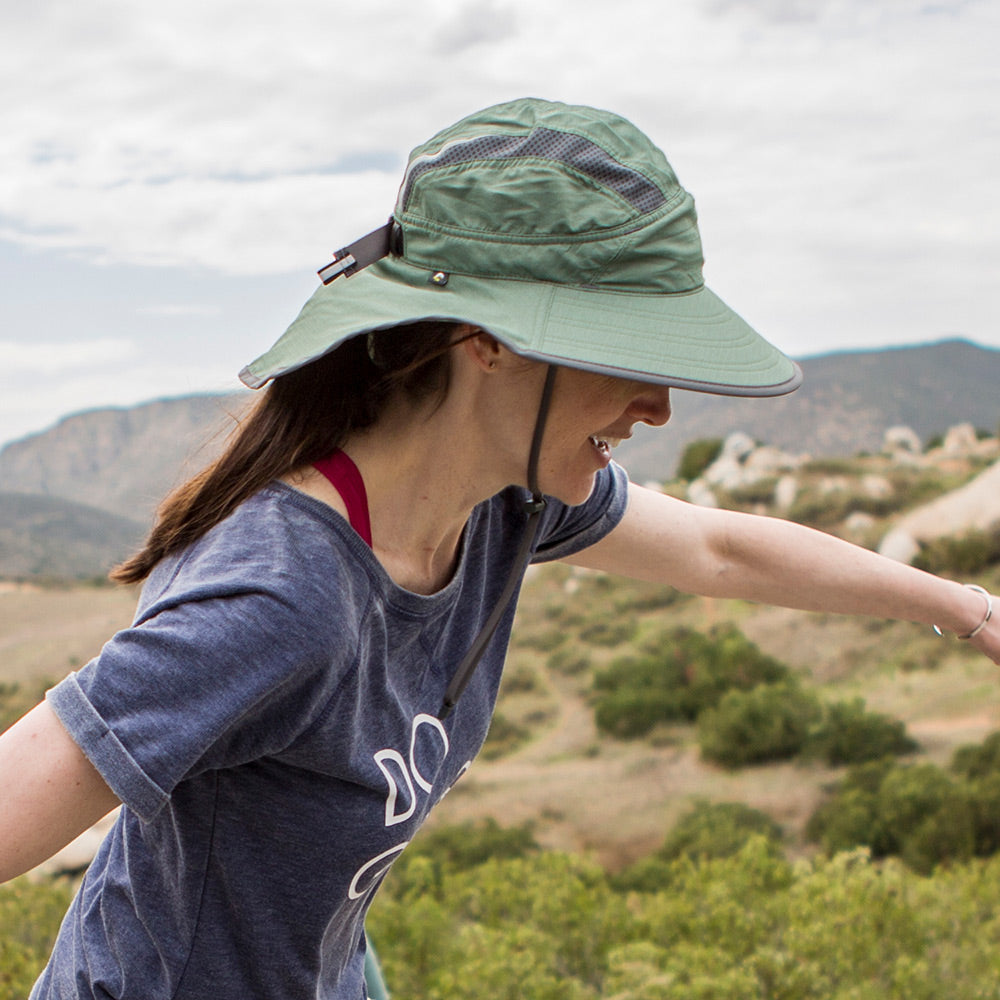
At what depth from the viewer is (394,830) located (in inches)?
50.7

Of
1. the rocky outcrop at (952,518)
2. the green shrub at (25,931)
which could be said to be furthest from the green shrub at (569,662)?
the green shrub at (25,931)

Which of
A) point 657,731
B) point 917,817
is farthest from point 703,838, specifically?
point 657,731

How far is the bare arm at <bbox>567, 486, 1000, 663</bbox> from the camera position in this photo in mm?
1802

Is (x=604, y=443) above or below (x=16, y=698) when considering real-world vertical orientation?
above

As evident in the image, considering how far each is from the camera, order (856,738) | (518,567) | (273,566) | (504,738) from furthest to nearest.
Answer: (504,738)
(856,738)
(518,567)
(273,566)

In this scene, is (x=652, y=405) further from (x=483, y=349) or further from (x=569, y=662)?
(x=569, y=662)

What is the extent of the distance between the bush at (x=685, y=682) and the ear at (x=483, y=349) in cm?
1461

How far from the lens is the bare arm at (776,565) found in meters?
1.80

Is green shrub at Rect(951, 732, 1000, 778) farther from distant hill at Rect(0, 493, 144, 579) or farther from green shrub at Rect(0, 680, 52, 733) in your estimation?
distant hill at Rect(0, 493, 144, 579)

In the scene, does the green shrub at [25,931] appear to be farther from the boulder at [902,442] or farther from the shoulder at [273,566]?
the boulder at [902,442]

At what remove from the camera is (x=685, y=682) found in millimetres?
16500

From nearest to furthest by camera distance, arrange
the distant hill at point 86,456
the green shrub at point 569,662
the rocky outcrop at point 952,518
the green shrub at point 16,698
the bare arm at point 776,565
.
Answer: the bare arm at point 776,565 → the green shrub at point 16,698 → the rocky outcrop at point 952,518 → the green shrub at point 569,662 → the distant hill at point 86,456

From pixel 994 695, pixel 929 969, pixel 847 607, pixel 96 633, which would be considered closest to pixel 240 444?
pixel 847 607

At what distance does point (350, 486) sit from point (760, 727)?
42.0ft
